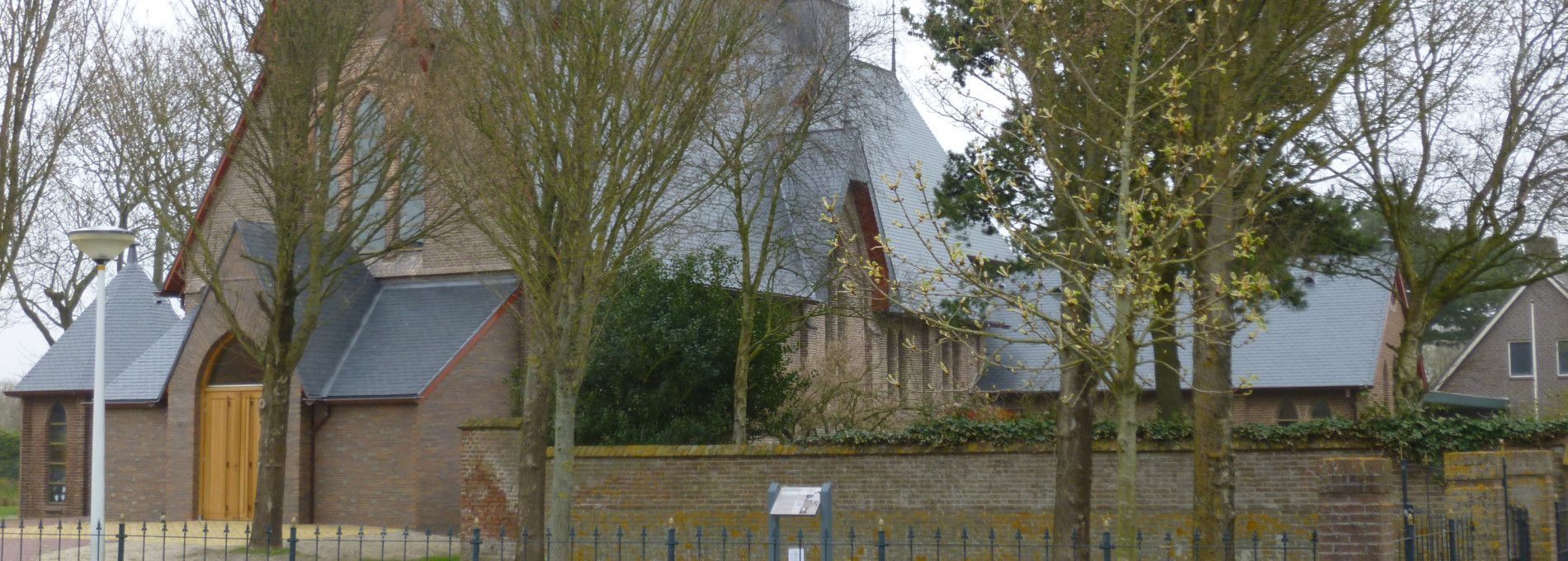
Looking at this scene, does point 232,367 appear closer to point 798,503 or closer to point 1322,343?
point 798,503

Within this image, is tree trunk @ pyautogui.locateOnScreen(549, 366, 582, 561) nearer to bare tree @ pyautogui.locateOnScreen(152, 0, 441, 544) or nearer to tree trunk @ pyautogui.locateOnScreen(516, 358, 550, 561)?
tree trunk @ pyautogui.locateOnScreen(516, 358, 550, 561)

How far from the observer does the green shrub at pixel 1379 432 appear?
16.6 metres

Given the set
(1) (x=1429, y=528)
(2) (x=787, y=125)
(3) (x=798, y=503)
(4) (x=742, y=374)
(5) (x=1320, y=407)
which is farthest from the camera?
(5) (x=1320, y=407)

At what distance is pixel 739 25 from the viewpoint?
50.5 ft

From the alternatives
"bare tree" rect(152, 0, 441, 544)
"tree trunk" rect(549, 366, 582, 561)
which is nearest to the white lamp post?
"tree trunk" rect(549, 366, 582, 561)

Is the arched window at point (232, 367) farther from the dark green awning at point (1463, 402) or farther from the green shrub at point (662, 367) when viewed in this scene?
the dark green awning at point (1463, 402)

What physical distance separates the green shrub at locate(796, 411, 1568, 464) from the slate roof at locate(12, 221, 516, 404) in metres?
9.45

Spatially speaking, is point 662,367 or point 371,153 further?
point 662,367

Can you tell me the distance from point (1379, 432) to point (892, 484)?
5.84 m

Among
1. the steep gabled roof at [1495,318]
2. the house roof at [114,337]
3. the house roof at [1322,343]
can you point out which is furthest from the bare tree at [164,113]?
the steep gabled roof at [1495,318]

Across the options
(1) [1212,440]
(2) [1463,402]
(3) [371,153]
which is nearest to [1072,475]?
(1) [1212,440]

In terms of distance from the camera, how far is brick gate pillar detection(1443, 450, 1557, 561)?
521 inches

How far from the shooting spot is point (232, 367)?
86.0 ft

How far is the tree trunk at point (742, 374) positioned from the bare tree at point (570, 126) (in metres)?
6.86
